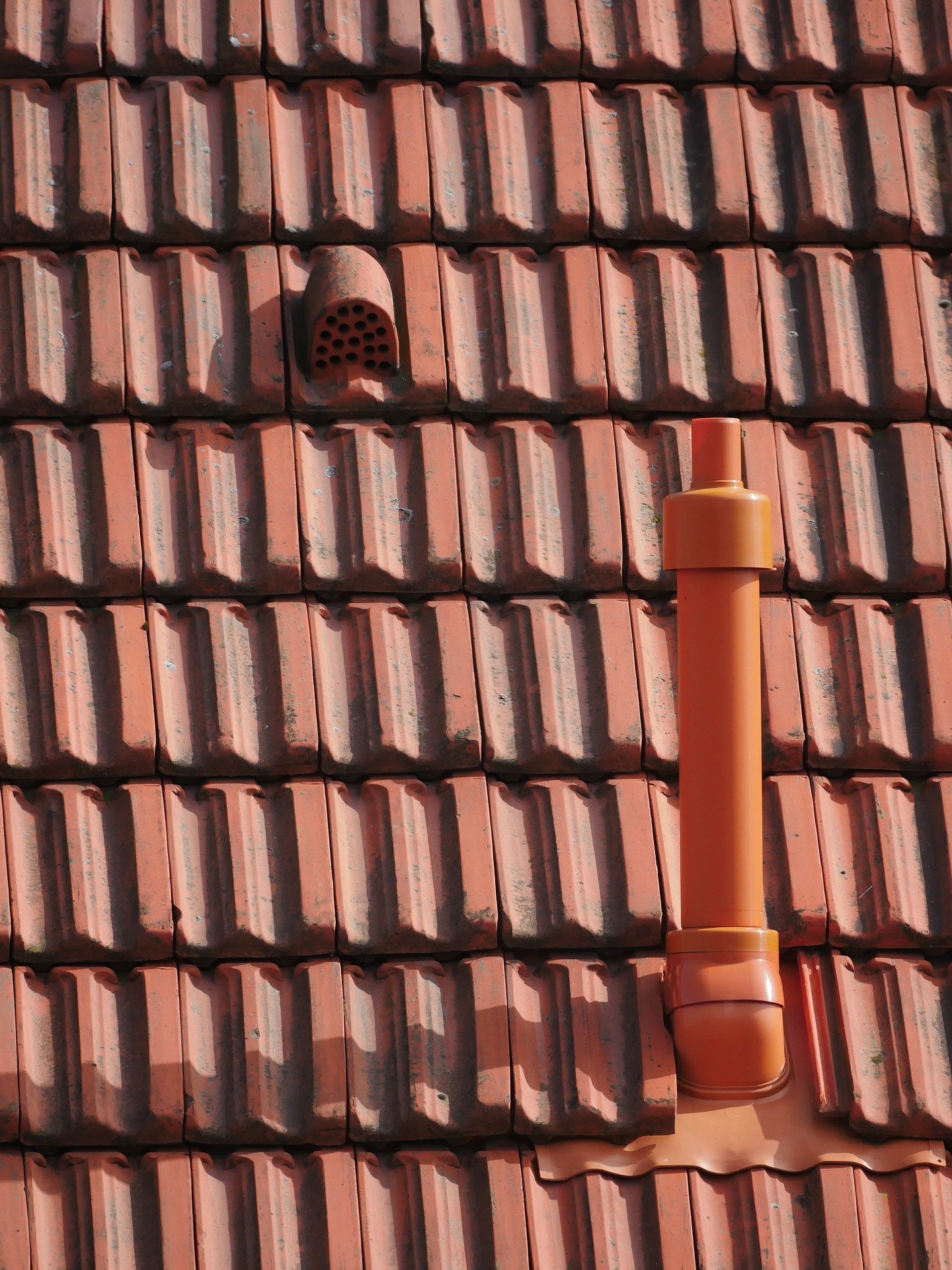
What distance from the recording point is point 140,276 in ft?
13.9

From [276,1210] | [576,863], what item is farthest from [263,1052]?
[576,863]


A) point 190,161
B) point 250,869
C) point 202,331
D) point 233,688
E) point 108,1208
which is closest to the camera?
point 108,1208

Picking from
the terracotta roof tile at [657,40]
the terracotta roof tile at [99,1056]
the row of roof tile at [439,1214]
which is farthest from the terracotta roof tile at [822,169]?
the terracotta roof tile at [99,1056]

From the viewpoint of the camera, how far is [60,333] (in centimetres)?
417

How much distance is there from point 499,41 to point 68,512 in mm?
1653

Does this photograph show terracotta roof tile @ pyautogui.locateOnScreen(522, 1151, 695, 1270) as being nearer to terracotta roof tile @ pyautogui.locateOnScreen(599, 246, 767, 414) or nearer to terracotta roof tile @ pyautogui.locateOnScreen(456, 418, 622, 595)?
terracotta roof tile @ pyautogui.locateOnScreen(456, 418, 622, 595)

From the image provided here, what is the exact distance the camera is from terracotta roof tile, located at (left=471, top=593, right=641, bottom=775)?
3998mm

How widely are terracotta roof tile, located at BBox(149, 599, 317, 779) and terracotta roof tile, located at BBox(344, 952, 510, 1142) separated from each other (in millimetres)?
542

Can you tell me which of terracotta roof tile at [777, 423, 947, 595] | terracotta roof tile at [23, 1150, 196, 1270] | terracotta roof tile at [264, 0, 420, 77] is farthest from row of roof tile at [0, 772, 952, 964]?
terracotta roof tile at [264, 0, 420, 77]

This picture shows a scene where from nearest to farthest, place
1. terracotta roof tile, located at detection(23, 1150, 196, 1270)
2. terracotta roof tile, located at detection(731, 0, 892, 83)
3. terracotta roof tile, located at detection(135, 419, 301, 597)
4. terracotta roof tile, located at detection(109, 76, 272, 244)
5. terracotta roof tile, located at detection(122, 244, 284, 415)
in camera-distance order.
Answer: terracotta roof tile, located at detection(23, 1150, 196, 1270)
terracotta roof tile, located at detection(135, 419, 301, 597)
terracotta roof tile, located at detection(122, 244, 284, 415)
terracotta roof tile, located at detection(109, 76, 272, 244)
terracotta roof tile, located at detection(731, 0, 892, 83)

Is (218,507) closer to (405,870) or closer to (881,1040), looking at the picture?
(405,870)

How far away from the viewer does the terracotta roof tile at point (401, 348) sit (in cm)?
418

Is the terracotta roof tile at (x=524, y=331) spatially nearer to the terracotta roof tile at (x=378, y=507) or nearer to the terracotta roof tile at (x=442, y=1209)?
the terracotta roof tile at (x=378, y=507)

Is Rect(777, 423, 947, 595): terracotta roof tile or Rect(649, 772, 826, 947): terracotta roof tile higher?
Rect(777, 423, 947, 595): terracotta roof tile
